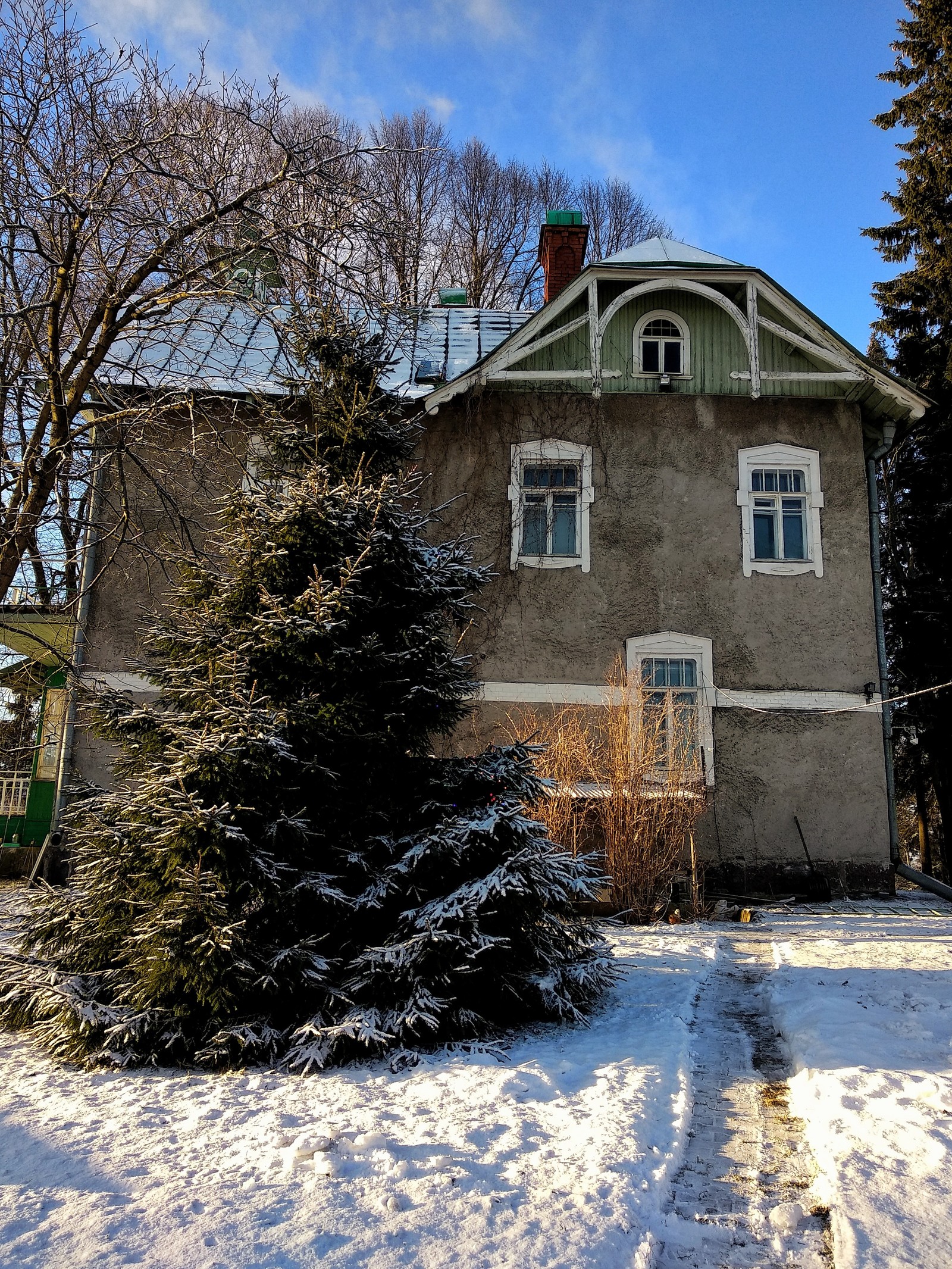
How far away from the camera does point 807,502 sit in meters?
13.3

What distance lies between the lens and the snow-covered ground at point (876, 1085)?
3.21 meters

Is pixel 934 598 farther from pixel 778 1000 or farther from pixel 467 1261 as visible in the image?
pixel 467 1261

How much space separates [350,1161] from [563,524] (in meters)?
10.5

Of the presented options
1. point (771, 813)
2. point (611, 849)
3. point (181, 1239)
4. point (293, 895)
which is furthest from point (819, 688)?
point (181, 1239)

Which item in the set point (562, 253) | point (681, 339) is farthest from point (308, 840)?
point (562, 253)

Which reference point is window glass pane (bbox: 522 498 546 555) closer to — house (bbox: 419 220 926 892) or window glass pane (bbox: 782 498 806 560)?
house (bbox: 419 220 926 892)

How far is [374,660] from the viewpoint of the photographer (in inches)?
228

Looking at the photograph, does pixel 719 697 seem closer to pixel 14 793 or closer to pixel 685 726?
pixel 685 726

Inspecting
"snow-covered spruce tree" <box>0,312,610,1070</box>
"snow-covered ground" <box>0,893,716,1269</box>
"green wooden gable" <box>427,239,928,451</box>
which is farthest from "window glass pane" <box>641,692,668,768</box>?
"snow-covered ground" <box>0,893,716,1269</box>

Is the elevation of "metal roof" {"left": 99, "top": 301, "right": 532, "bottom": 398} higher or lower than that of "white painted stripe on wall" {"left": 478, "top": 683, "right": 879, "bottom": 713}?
higher

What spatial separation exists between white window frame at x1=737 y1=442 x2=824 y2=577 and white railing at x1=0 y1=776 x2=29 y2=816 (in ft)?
38.6

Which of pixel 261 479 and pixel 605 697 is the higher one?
pixel 261 479

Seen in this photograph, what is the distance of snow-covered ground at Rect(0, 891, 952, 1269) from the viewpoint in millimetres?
3027

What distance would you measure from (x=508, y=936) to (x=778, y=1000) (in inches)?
78.3
